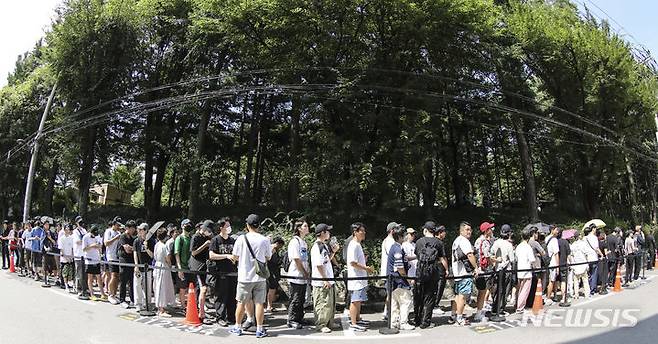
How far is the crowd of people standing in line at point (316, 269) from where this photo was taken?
8.53 meters

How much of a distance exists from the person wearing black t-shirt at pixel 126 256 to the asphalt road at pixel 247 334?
1.30ft

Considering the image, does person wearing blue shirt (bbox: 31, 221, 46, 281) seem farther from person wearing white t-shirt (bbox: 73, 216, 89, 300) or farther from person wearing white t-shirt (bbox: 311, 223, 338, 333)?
person wearing white t-shirt (bbox: 311, 223, 338, 333)

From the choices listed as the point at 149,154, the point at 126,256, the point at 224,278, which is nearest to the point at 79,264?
the point at 126,256

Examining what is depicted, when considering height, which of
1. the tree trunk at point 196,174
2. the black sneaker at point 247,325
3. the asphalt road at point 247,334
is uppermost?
the tree trunk at point 196,174

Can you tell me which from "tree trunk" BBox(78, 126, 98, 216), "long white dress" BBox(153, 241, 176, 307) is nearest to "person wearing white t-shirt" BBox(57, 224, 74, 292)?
"long white dress" BBox(153, 241, 176, 307)

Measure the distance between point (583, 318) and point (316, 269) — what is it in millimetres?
5688

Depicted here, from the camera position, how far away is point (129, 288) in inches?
432

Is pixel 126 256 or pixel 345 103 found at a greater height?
pixel 345 103

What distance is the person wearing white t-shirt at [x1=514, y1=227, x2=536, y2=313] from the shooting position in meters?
10.3

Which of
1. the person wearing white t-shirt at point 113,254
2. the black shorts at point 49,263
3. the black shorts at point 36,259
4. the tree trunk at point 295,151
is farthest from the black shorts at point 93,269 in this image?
the tree trunk at point 295,151

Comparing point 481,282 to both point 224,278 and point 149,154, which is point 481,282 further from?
point 149,154

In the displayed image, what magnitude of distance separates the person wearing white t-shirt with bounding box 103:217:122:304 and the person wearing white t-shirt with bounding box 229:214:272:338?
4200 mm

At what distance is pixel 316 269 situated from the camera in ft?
28.5

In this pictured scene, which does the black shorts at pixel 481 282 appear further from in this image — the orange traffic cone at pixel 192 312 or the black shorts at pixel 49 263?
the black shorts at pixel 49 263
